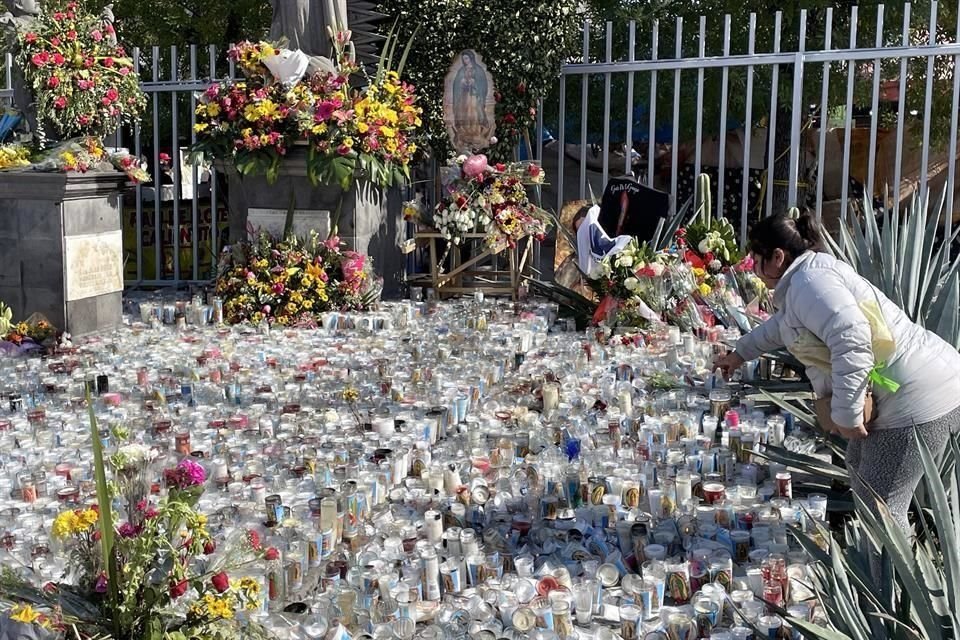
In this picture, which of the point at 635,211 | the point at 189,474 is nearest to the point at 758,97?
the point at 635,211

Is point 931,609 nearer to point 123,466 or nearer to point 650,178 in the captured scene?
point 123,466

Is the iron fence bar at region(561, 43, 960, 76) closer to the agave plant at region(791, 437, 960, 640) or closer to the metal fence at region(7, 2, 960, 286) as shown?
the metal fence at region(7, 2, 960, 286)

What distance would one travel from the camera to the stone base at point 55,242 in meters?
6.95

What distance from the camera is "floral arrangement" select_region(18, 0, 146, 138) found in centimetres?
727

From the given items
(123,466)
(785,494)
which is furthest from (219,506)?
(785,494)

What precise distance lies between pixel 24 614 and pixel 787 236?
235cm

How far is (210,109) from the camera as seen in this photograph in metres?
8.07

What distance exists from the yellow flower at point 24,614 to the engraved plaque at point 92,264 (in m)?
5.02

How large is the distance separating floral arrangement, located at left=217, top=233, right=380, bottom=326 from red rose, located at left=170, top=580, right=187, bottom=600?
5.24 meters

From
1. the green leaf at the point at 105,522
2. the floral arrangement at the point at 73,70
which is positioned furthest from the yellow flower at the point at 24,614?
the floral arrangement at the point at 73,70

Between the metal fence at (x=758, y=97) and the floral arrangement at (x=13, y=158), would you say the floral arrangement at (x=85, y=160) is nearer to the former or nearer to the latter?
the floral arrangement at (x=13, y=158)

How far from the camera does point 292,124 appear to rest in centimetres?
804

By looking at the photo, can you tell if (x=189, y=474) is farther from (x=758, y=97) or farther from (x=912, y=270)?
(x=758, y=97)

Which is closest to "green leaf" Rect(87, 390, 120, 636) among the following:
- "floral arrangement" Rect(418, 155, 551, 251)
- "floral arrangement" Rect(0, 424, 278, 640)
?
"floral arrangement" Rect(0, 424, 278, 640)
